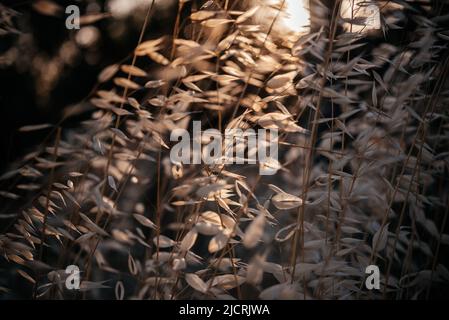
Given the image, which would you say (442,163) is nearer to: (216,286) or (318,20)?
(318,20)

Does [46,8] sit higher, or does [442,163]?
[46,8]

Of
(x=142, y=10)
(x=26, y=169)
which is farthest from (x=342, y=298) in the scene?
(x=142, y=10)

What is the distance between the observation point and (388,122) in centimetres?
71

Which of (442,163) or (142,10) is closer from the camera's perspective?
(442,163)

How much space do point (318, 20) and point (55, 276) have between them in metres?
0.55

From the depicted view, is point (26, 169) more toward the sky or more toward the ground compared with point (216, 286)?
more toward the sky

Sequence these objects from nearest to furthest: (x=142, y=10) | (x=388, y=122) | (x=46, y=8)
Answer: (x=46, y=8) → (x=388, y=122) → (x=142, y=10)

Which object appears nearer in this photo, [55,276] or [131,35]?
[55,276]

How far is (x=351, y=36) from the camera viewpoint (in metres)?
0.66

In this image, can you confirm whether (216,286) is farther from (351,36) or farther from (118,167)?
(351,36)

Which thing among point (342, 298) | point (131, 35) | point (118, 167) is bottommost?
point (342, 298)

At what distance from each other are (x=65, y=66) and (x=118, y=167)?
3.81ft

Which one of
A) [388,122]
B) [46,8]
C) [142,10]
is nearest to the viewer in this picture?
[46,8]

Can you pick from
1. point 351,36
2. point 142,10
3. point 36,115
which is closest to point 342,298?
point 351,36
